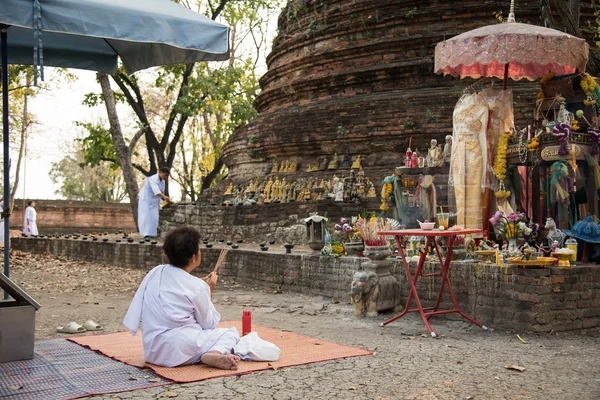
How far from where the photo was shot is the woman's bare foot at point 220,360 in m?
4.48

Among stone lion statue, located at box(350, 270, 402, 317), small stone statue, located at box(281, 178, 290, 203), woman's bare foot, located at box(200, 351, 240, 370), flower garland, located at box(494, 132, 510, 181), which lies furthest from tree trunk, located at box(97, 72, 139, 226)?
woman's bare foot, located at box(200, 351, 240, 370)

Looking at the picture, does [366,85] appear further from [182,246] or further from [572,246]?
[182,246]

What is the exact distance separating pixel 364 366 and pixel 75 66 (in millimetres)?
4101

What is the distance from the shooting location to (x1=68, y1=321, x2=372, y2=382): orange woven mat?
4.45 metres

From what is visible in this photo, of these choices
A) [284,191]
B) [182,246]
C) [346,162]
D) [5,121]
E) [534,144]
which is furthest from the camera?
[284,191]

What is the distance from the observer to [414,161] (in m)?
9.84

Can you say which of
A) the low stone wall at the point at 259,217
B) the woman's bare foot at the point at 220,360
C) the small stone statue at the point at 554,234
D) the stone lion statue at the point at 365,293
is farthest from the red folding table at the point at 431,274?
the low stone wall at the point at 259,217

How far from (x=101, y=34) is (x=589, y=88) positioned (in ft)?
17.4

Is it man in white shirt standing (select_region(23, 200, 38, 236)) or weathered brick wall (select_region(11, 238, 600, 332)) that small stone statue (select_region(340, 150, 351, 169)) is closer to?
weathered brick wall (select_region(11, 238, 600, 332))

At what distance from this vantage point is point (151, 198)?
41.8 ft

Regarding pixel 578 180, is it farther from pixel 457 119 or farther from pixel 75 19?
pixel 75 19

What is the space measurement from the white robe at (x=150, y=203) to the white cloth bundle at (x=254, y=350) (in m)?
8.10

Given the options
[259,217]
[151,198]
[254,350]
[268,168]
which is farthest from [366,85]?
[254,350]

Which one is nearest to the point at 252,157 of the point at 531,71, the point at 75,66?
the point at 531,71
